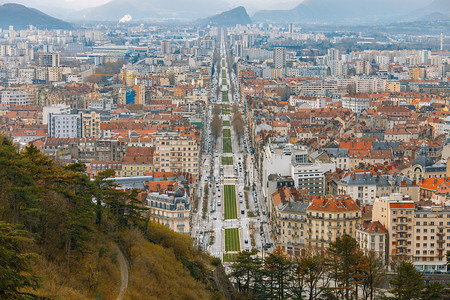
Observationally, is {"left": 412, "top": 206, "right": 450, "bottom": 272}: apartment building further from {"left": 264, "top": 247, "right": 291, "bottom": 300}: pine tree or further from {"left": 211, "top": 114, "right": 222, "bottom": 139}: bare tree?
{"left": 211, "top": 114, "right": 222, "bottom": 139}: bare tree

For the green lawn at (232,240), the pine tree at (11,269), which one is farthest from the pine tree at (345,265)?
the pine tree at (11,269)

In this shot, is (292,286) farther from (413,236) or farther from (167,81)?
(167,81)

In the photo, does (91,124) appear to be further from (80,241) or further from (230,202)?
(80,241)

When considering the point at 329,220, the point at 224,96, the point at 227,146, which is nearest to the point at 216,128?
the point at 227,146

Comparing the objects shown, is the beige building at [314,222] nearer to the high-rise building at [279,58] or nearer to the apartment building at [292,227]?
the apartment building at [292,227]

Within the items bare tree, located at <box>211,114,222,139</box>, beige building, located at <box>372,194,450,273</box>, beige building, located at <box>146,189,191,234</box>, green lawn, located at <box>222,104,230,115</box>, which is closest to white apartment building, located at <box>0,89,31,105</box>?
green lawn, located at <box>222,104,230,115</box>
